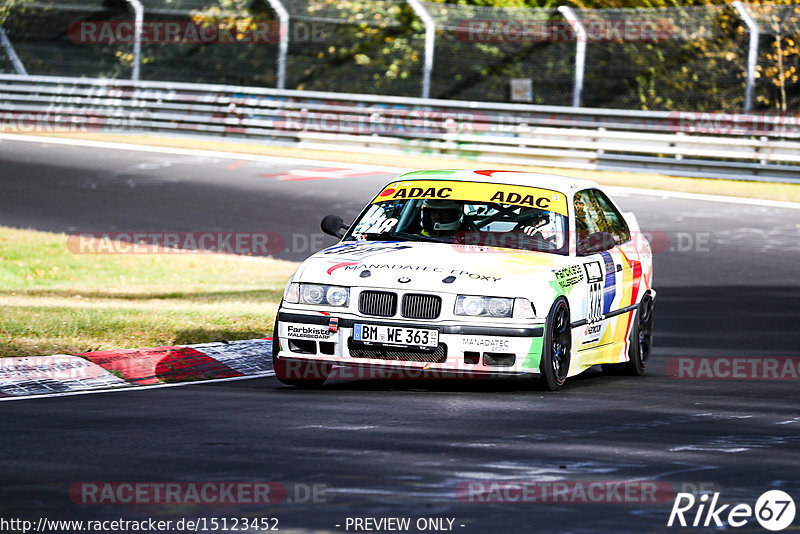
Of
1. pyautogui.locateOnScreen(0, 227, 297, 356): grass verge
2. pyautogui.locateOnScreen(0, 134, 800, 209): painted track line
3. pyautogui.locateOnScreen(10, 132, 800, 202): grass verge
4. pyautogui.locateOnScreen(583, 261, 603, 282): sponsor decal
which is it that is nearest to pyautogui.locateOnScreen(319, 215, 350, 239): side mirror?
pyautogui.locateOnScreen(0, 227, 297, 356): grass verge

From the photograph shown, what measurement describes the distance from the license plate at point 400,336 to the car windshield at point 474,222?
116 cm

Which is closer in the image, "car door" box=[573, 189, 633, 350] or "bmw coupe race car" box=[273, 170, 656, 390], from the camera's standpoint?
"bmw coupe race car" box=[273, 170, 656, 390]

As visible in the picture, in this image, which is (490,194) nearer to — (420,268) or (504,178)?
(504,178)

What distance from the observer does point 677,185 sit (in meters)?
25.1

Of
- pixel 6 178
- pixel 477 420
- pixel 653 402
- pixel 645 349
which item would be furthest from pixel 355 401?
pixel 6 178

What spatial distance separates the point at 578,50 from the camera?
88.6ft

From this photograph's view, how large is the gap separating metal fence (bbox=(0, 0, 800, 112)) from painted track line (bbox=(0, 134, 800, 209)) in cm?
234

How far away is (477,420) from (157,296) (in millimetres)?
7640

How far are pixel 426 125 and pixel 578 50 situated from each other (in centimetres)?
352

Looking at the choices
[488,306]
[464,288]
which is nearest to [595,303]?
[488,306]

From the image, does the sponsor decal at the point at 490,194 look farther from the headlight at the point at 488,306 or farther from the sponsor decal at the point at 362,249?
the headlight at the point at 488,306

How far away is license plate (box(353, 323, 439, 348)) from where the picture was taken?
8828mm

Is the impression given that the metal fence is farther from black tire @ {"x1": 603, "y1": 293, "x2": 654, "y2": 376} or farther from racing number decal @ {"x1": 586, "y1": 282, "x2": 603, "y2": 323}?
racing number decal @ {"x1": 586, "y1": 282, "x2": 603, "y2": 323}

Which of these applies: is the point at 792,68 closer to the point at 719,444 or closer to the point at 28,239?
the point at 28,239
